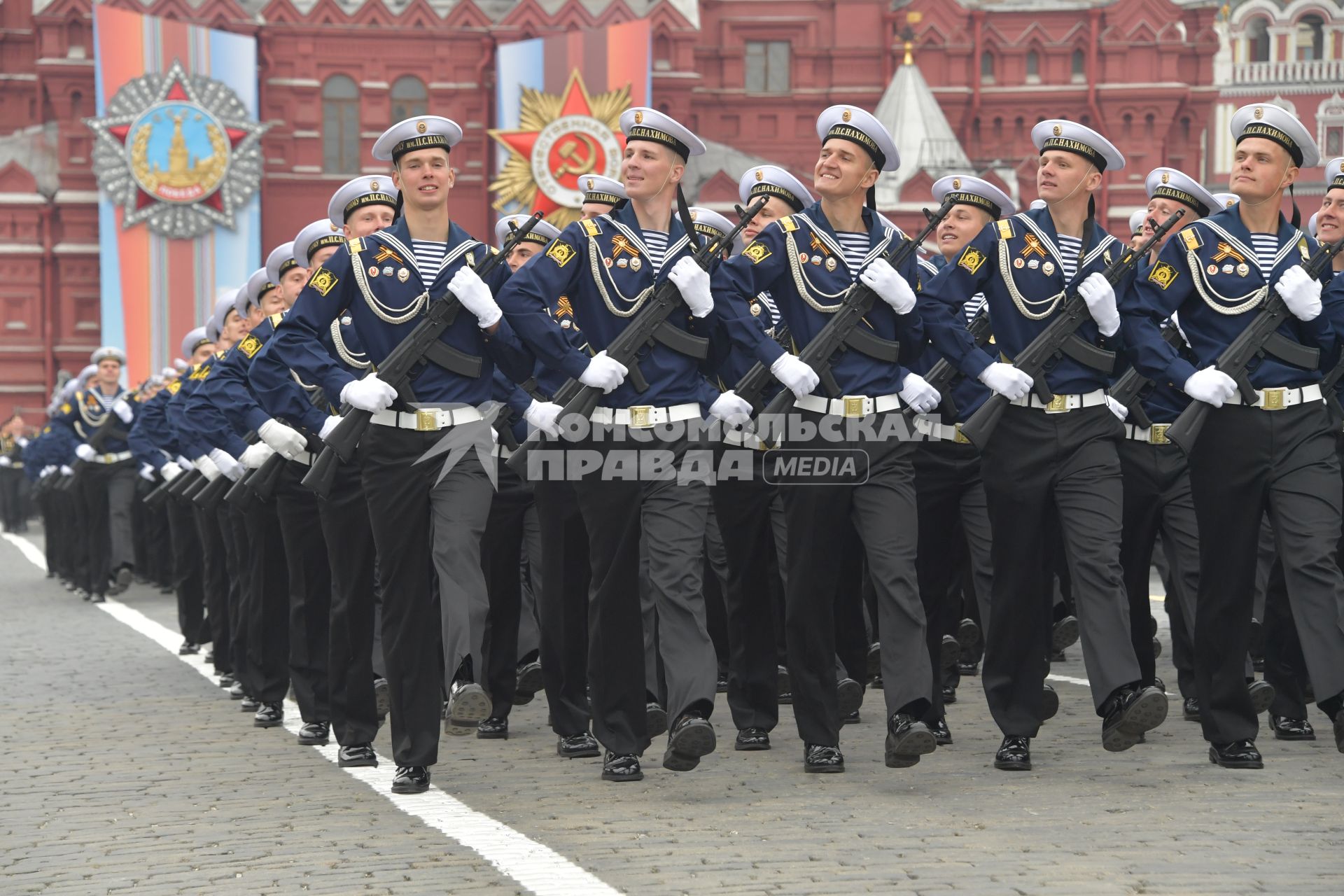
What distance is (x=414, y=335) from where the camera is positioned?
24.1ft

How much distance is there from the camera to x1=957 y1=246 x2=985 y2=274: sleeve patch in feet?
25.0

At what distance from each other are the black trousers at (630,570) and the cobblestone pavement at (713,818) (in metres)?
0.31

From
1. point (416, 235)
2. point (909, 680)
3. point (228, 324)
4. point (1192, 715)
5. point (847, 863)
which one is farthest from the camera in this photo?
point (228, 324)

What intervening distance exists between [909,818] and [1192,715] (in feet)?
8.95

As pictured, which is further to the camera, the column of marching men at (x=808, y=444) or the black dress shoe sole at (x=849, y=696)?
the black dress shoe sole at (x=849, y=696)

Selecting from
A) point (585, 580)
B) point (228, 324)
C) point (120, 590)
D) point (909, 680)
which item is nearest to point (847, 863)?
point (909, 680)

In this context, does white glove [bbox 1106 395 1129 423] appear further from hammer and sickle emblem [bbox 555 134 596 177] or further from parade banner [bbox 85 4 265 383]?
parade banner [bbox 85 4 265 383]

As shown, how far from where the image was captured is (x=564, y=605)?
7.86 meters

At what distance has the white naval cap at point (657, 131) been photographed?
25.2 feet

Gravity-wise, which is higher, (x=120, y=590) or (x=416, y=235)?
(x=416, y=235)

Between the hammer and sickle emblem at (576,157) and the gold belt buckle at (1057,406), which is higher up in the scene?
the hammer and sickle emblem at (576,157)

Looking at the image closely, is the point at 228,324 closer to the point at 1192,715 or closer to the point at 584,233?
the point at 584,233

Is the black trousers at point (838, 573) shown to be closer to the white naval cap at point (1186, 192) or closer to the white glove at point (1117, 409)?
the white glove at point (1117, 409)

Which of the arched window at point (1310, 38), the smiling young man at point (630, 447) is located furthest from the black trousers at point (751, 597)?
the arched window at point (1310, 38)
